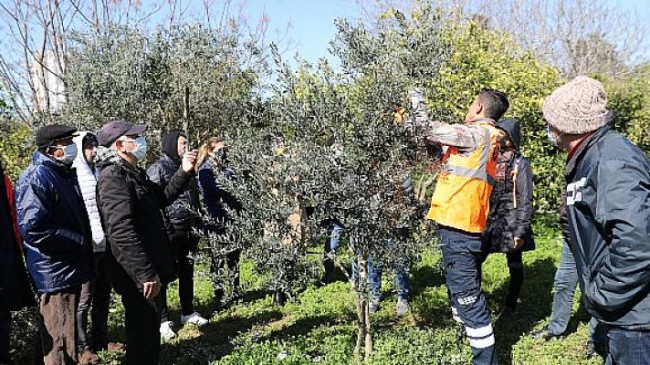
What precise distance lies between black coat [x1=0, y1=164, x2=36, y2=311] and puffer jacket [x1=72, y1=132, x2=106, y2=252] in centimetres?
145

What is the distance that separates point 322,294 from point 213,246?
114 inches

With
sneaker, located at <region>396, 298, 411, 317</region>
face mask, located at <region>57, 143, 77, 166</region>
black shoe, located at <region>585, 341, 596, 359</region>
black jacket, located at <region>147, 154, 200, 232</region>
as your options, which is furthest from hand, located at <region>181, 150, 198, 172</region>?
black shoe, located at <region>585, 341, 596, 359</region>

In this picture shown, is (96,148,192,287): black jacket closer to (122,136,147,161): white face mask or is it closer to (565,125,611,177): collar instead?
(122,136,147,161): white face mask

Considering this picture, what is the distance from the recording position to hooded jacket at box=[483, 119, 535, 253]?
213 inches

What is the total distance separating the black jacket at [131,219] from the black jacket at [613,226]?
2.93 m

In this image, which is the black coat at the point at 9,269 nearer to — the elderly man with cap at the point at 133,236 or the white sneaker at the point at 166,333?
the elderly man with cap at the point at 133,236

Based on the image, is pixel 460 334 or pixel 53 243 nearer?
pixel 53 243

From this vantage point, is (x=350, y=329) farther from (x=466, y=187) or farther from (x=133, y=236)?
(x=133, y=236)

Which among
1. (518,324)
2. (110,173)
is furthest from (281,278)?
(518,324)

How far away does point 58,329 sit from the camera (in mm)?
4082

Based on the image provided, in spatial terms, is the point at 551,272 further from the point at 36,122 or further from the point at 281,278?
the point at 36,122

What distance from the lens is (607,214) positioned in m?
2.45

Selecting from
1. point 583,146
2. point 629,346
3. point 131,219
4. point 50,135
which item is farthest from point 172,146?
point 629,346

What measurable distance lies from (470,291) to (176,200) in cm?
324
